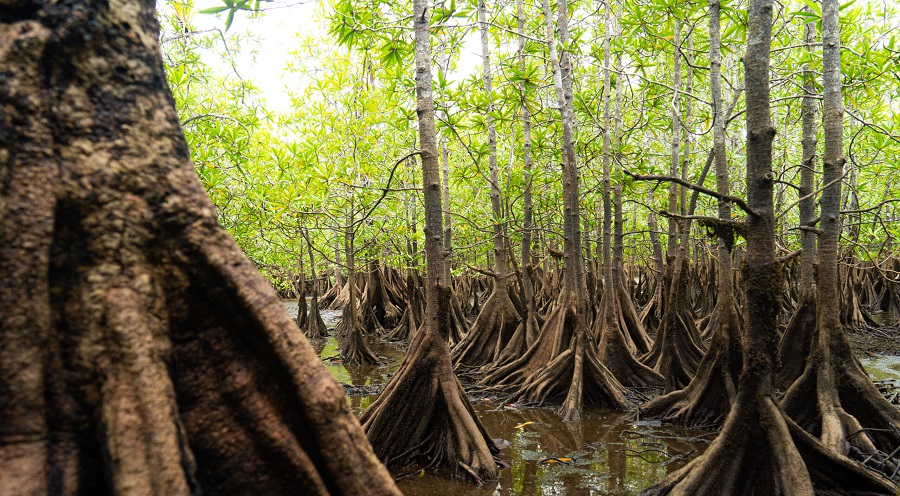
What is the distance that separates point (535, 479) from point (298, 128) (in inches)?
397

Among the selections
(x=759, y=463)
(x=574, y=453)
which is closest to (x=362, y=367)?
(x=574, y=453)

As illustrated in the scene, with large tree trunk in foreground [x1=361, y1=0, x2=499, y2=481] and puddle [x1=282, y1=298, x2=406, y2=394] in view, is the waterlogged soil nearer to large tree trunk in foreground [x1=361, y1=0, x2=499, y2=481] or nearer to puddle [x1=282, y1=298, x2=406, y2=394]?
large tree trunk in foreground [x1=361, y1=0, x2=499, y2=481]

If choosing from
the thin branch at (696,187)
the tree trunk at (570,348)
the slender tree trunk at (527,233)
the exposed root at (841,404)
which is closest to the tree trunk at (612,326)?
the tree trunk at (570,348)

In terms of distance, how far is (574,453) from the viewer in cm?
442

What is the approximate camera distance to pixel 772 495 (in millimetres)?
2707

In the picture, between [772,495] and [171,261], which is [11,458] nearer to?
[171,261]

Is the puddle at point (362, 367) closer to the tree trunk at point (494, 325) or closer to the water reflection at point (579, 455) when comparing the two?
the tree trunk at point (494, 325)

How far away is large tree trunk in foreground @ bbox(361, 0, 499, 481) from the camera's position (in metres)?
4.04

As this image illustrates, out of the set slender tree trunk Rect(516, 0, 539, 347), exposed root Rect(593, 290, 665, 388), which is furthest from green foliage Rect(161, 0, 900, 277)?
exposed root Rect(593, 290, 665, 388)

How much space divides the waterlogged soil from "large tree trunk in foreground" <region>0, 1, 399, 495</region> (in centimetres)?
249

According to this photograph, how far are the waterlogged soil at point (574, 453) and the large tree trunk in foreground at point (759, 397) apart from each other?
941 mm

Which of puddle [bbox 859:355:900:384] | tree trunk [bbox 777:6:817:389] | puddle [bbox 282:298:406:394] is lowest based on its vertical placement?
puddle [bbox 282:298:406:394]

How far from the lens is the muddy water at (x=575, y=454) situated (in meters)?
3.73

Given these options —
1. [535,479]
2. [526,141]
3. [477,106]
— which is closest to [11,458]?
[535,479]
